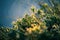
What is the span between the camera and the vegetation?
5.11 meters

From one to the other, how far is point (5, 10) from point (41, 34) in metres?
4.38

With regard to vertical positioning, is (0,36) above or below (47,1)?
below

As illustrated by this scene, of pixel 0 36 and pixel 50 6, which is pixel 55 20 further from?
pixel 0 36

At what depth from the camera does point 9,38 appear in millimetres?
5668

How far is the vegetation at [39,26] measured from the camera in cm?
511

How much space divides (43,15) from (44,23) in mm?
483

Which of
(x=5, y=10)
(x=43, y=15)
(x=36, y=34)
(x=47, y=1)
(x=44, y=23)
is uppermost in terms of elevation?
(x=5, y=10)

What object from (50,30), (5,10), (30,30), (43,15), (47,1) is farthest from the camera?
(5,10)

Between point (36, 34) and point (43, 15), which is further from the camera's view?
point (43, 15)

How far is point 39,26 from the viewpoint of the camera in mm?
5207

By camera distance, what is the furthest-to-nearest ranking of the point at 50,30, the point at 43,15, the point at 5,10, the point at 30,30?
the point at 5,10
the point at 43,15
the point at 50,30
the point at 30,30

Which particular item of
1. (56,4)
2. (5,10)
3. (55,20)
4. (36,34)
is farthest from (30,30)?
(5,10)

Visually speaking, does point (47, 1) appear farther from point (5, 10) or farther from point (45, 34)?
point (5, 10)

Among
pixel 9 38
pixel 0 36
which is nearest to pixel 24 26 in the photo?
pixel 9 38
